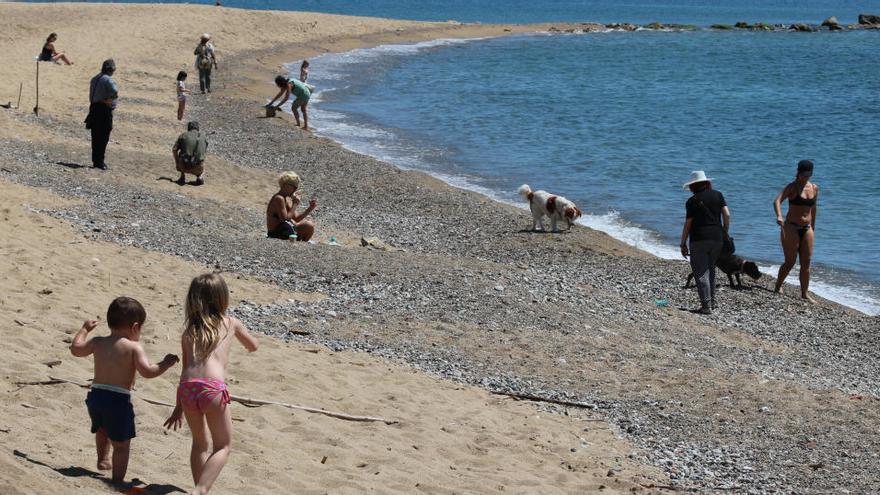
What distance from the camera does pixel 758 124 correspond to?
37594 millimetres

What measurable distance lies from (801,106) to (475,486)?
124 feet

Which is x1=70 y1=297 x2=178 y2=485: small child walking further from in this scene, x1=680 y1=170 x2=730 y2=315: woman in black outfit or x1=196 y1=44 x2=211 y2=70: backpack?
x1=196 y1=44 x2=211 y2=70: backpack

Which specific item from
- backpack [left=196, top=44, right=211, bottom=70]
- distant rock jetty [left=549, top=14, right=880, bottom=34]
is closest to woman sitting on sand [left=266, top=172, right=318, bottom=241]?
backpack [left=196, top=44, right=211, bottom=70]

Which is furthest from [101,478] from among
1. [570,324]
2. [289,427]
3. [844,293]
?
[844,293]

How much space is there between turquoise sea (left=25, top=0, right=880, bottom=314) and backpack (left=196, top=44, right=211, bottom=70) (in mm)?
3647

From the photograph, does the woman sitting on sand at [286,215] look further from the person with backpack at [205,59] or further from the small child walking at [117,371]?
the person with backpack at [205,59]

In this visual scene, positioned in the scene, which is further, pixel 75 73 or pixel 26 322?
pixel 75 73

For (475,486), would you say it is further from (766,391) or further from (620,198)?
(620,198)

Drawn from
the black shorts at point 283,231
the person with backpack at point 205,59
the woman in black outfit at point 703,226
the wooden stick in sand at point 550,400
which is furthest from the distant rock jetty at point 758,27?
the wooden stick in sand at point 550,400

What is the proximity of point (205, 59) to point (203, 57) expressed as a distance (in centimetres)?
9

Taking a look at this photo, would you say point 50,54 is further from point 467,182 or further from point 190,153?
point 190,153

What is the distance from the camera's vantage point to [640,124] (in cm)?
3691

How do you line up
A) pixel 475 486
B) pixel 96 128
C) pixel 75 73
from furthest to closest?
pixel 75 73 < pixel 96 128 < pixel 475 486

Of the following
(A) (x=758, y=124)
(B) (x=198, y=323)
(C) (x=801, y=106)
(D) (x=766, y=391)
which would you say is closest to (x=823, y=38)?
(C) (x=801, y=106)
